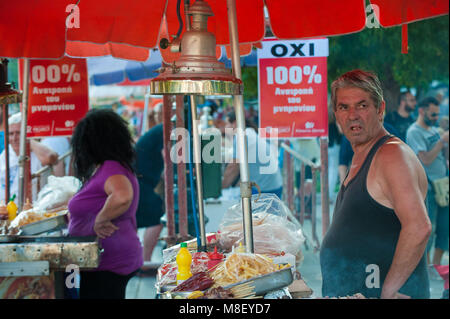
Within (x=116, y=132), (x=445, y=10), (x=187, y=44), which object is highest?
(x=445, y=10)

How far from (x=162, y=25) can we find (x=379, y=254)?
6.92ft

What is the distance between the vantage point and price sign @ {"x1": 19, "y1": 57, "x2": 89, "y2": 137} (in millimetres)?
6090

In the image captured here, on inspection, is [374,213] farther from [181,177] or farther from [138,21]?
[181,177]

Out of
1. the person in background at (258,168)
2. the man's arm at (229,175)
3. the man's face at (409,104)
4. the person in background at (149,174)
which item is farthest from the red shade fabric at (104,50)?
the man's face at (409,104)

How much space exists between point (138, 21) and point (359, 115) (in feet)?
5.42

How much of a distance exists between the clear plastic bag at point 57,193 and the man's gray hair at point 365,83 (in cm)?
293

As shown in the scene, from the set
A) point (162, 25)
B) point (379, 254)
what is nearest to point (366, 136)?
point (379, 254)

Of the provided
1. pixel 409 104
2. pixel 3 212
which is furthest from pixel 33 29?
pixel 409 104

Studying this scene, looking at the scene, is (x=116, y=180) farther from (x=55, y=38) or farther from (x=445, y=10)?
(x=445, y=10)

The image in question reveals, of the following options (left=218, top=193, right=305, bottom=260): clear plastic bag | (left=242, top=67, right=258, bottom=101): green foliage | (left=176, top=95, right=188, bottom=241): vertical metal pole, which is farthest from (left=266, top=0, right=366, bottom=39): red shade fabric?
(left=242, top=67, right=258, bottom=101): green foliage

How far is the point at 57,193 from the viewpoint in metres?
5.15

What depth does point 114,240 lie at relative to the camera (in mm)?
4047

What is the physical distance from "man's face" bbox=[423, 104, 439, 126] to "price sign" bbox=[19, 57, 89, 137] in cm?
393

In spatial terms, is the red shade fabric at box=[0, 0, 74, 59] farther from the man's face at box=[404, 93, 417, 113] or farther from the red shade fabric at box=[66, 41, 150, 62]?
the man's face at box=[404, 93, 417, 113]
